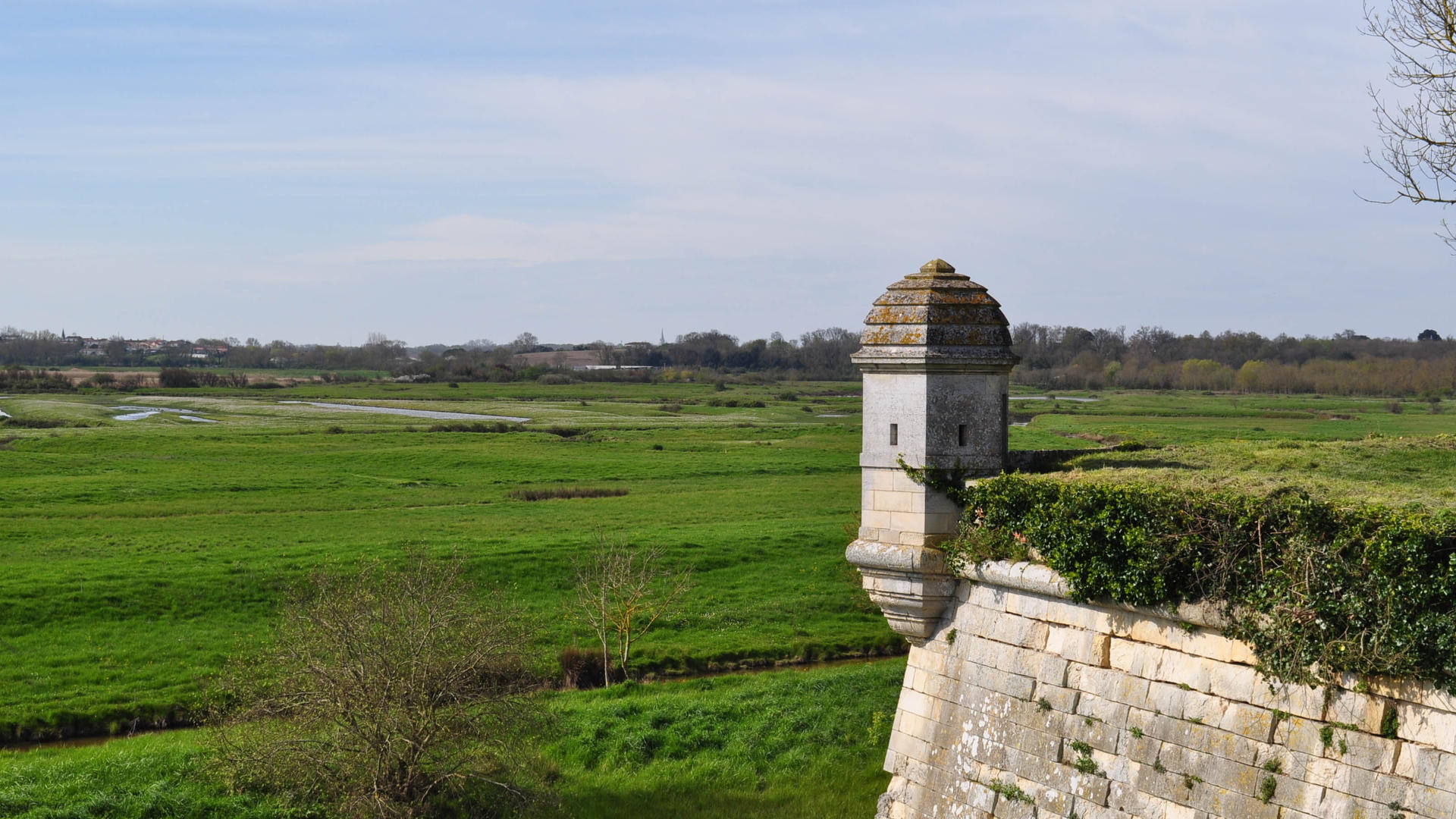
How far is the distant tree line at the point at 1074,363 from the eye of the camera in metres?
96.7

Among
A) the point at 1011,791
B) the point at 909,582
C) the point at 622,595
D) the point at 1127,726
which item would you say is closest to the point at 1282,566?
the point at 1127,726

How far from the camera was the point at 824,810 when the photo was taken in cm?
1844

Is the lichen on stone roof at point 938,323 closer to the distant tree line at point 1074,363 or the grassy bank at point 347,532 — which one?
the grassy bank at point 347,532

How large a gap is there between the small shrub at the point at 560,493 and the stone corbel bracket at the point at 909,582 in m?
38.0

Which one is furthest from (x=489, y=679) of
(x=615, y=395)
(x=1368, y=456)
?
(x=615, y=395)

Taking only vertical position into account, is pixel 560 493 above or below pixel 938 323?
below

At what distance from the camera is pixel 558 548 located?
120ft

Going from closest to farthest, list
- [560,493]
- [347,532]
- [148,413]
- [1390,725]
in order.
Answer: [1390,725], [347,532], [560,493], [148,413]

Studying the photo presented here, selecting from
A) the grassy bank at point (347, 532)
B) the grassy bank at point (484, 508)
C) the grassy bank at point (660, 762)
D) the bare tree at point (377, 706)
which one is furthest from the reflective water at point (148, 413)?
the bare tree at point (377, 706)

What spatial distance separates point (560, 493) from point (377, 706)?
3574cm

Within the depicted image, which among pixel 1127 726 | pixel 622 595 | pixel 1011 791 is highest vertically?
pixel 1127 726

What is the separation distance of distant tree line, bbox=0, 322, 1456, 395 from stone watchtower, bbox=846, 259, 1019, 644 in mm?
54110

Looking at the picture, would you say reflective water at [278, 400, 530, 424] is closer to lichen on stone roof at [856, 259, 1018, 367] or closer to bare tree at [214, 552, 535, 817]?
bare tree at [214, 552, 535, 817]

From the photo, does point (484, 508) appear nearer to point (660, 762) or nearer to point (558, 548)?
point (558, 548)
